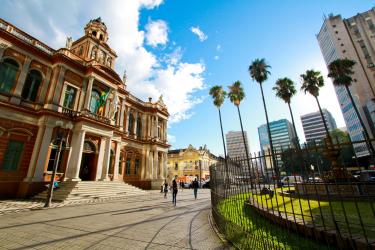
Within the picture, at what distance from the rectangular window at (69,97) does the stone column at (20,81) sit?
3.44 m

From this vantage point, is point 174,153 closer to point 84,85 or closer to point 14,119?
point 84,85

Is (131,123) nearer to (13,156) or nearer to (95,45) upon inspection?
(95,45)

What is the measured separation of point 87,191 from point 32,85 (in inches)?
444

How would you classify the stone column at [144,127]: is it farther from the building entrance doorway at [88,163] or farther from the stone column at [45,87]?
the stone column at [45,87]

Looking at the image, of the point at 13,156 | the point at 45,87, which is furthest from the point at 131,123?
the point at 13,156

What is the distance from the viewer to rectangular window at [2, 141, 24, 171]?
48.7 feet

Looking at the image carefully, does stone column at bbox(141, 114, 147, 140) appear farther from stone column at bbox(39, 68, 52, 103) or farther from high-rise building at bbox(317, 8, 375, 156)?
high-rise building at bbox(317, 8, 375, 156)

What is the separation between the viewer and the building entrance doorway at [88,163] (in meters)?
20.2

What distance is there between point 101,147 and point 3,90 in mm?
9381

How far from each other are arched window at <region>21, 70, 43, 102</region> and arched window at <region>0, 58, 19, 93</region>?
933 millimetres

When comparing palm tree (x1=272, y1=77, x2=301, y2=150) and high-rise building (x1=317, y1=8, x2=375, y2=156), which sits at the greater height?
high-rise building (x1=317, y1=8, x2=375, y2=156)

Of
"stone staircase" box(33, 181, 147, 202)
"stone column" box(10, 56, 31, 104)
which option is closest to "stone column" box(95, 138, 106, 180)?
"stone staircase" box(33, 181, 147, 202)

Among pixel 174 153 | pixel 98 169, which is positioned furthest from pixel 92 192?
pixel 174 153

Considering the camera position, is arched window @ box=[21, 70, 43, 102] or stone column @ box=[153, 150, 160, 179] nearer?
arched window @ box=[21, 70, 43, 102]
